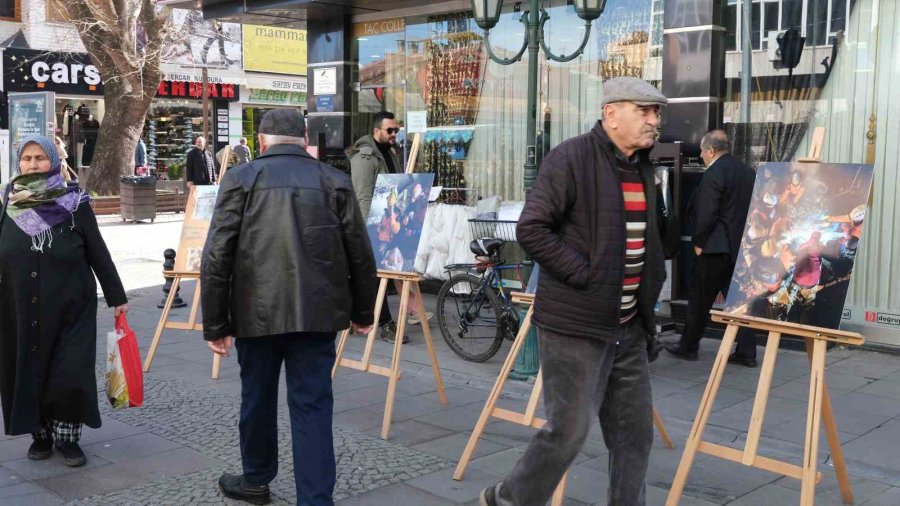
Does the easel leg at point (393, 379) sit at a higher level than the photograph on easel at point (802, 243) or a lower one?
lower

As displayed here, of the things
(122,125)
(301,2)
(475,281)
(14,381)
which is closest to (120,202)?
(122,125)

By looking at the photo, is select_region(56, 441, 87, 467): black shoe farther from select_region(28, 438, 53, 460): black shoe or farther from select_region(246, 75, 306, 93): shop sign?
select_region(246, 75, 306, 93): shop sign

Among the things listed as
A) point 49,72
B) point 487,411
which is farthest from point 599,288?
point 49,72

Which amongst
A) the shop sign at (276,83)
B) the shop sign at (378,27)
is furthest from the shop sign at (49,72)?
the shop sign at (378,27)

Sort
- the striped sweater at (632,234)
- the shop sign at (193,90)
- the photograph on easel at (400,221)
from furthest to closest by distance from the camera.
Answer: the shop sign at (193,90)
the photograph on easel at (400,221)
the striped sweater at (632,234)

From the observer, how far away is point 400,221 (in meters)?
6.30

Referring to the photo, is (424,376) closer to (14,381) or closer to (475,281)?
(475,281)

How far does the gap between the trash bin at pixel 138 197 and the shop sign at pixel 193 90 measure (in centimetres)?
876

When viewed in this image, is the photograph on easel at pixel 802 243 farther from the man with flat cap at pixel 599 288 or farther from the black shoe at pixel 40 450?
the black shoe at pixel 40 450

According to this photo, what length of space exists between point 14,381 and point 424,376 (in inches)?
123

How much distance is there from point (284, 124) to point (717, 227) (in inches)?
173

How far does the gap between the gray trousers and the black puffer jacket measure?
0.12 m

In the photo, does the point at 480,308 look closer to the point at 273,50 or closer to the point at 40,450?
the point at 40,450

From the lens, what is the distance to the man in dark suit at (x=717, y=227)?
7355 mm
